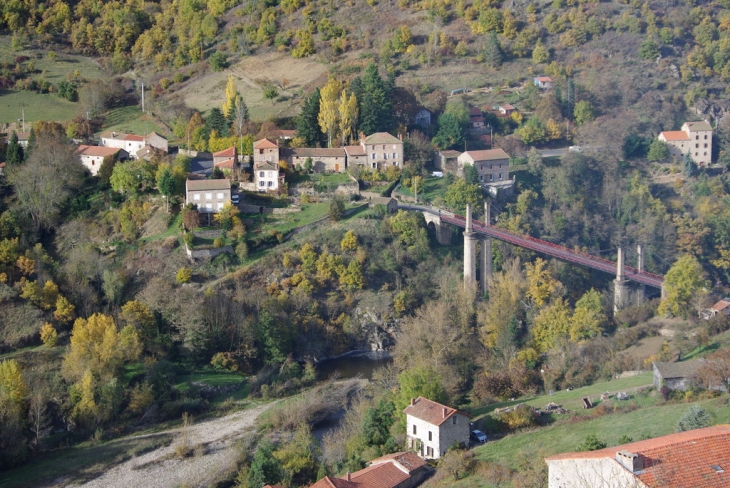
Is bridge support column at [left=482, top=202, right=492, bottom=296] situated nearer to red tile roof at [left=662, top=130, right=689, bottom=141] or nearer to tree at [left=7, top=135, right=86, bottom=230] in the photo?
red tile roof at [left=662, top=130, right=689, bottom=141]

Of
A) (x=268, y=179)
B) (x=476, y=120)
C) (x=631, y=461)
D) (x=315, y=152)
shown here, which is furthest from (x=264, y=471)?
(x=476, y=120)

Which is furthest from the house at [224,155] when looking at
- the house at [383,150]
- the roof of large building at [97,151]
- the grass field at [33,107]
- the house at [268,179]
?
the grass field at [33,107]

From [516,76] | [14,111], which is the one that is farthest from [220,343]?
[516,76]

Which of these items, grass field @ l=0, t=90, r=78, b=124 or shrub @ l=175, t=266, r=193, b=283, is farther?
grass field @ l=0, t=90, r=78, b=124

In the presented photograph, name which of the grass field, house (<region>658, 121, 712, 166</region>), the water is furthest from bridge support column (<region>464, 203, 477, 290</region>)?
the grass field

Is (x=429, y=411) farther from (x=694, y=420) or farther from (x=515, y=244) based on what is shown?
(x=515, y=244)
